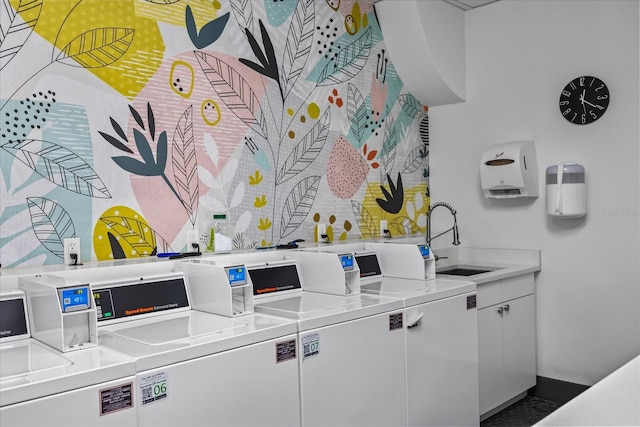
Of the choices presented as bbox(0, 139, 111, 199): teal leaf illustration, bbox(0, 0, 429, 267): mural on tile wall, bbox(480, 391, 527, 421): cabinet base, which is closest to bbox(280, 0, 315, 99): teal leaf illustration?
bbox(0, 0, 429, 267): mural on tile wall

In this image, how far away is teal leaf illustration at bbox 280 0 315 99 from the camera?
3.55 m

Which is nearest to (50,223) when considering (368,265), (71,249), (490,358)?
(71,249)

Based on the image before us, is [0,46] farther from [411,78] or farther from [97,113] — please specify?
[411,78]

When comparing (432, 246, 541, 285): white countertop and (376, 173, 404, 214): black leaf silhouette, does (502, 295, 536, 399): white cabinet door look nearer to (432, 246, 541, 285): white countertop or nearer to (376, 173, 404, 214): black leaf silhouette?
(432, 246, 541, 285): white countertop

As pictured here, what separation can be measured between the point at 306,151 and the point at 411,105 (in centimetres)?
129

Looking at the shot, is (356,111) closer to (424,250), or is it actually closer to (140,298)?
(424,250)

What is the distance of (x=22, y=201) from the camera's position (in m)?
2.42

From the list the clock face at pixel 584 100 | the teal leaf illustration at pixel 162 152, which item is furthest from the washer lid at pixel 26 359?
the clock face at pixel 584 100

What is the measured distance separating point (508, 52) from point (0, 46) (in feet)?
11.3

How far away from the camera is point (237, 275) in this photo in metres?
2.37

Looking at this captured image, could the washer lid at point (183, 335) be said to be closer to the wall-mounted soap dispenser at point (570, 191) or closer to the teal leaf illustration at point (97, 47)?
the teal leaf illustration at point (97, 47)

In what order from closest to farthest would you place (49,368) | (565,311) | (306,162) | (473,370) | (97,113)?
1. (49,368)
2. (97,113)
3. (473,370)
4. (306,162)
5. (565,311)

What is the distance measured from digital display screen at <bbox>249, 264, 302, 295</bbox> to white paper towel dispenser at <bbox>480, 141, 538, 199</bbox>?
6.04 feet

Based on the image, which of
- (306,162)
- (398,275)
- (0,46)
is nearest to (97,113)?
(0,46)
